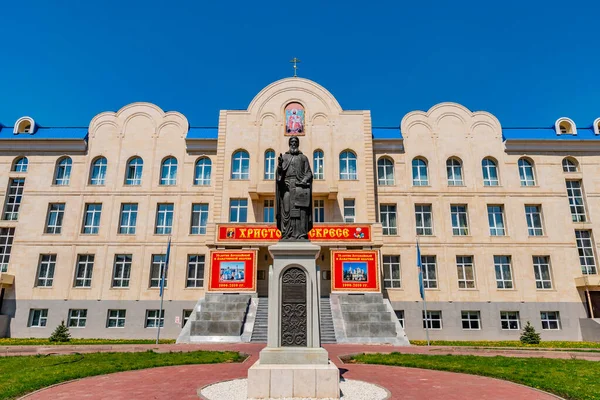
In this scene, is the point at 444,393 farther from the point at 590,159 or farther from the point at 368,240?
the point at 590,159

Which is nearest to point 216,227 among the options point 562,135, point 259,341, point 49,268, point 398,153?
point 259,341

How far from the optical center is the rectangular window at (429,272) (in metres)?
28.8

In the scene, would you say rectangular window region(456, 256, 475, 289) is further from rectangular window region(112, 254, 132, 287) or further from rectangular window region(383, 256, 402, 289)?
rectangular window region(112, 254, 132, 287)

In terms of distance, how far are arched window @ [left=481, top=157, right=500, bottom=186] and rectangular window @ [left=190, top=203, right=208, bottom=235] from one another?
23.8 meters

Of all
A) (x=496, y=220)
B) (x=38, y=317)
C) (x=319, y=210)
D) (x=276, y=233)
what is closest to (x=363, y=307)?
(x=276, y=233)

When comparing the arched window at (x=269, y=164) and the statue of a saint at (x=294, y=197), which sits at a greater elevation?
the arched window at (x=269, y=164)

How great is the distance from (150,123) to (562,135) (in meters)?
36.3

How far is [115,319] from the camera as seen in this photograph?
28094 mm

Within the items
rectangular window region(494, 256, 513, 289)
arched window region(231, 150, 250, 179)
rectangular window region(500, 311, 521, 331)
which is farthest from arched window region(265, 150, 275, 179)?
rectangular window region(500, 311, 521, 331)

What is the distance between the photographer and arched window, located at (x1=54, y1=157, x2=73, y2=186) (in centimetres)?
3144

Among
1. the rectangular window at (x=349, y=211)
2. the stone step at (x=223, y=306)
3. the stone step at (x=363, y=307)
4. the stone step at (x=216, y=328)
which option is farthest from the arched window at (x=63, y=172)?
the stone step at (x=363, y=307)

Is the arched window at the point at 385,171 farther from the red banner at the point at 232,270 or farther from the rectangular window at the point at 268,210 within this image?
the red banner at the point at 232,270

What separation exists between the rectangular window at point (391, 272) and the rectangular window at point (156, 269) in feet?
57.7

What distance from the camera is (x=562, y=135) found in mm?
32219
